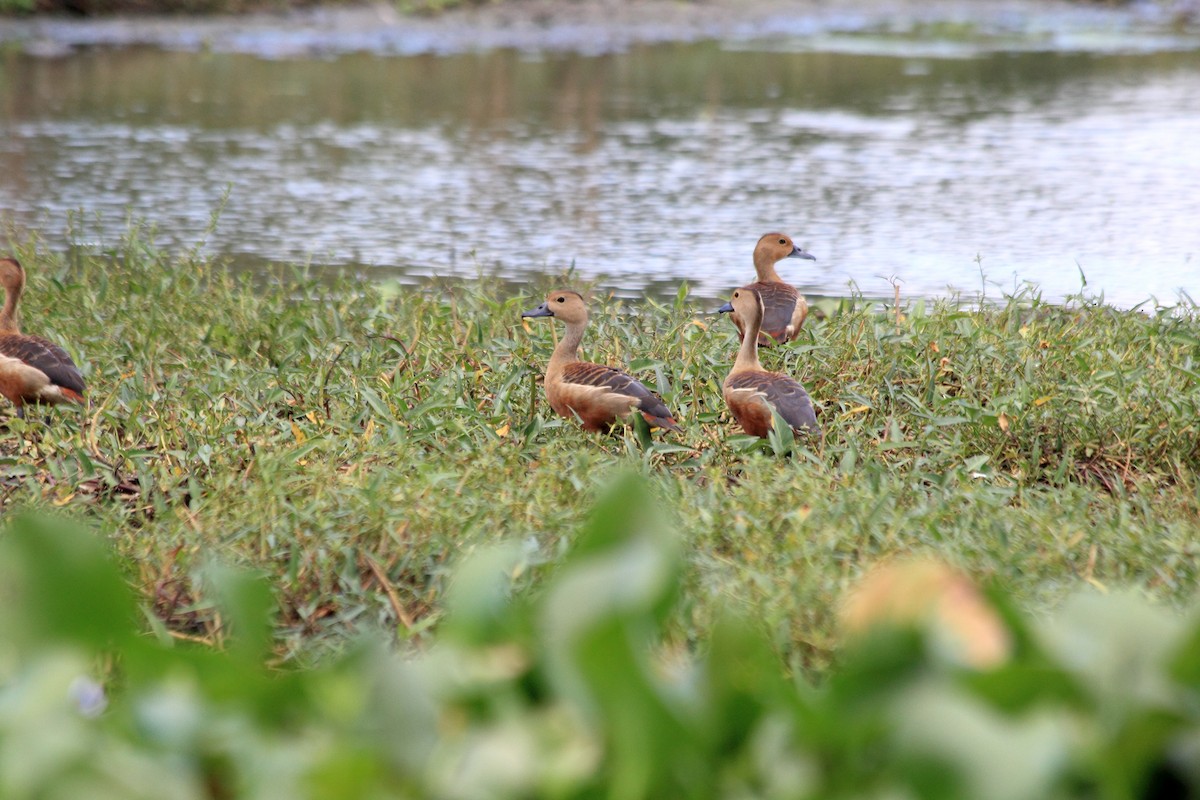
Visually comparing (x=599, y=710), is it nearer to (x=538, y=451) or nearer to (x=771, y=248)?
(x=538, y=451)

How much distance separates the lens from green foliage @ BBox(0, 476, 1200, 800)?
1233 mm

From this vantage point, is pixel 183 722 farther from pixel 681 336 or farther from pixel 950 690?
pixel 681 336

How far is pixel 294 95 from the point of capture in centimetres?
1527

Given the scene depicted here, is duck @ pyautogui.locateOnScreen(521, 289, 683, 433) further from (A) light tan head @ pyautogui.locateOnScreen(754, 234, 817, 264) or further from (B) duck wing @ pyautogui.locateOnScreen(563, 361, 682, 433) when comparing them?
(A) light tan head @ pyautogui.locateOnScreen(754, 234, 817, 264)

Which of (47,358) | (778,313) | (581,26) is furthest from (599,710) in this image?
(581,26)

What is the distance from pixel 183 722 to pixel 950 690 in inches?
27.4

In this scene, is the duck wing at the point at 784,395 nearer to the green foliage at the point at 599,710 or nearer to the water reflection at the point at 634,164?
the water reflection at the point at 634,164

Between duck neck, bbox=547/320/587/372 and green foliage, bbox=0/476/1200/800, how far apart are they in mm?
3749

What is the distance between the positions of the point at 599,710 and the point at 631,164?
34.9 feet

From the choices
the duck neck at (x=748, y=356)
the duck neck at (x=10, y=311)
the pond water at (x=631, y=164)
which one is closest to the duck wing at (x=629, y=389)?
the duck neck at (x=748, y=356)

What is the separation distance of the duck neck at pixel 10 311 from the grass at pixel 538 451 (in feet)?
1.02

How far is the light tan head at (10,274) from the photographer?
18.2 ft

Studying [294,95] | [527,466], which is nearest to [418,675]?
[527,466]

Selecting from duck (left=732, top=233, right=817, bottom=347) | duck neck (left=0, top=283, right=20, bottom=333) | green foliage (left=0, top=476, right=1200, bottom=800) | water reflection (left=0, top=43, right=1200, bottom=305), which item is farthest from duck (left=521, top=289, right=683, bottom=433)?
green foliage (left=0, top=476, right=1200, bottom=800)
